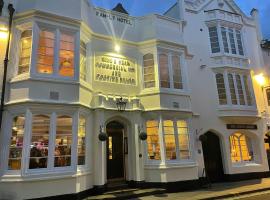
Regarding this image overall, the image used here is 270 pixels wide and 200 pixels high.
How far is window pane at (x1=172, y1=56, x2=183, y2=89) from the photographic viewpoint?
1262 centimetres

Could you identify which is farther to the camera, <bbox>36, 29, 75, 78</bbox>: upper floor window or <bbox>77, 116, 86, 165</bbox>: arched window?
<bbox>77, 116, 86, 165</bbox>: arched window

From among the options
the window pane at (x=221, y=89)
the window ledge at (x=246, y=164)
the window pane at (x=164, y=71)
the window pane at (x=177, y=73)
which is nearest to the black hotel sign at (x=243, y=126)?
the window pane at (x=221, y=89)

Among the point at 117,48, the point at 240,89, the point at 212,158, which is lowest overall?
the point at 212,158

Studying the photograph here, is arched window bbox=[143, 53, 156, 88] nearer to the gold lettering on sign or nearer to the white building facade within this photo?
the white building facade

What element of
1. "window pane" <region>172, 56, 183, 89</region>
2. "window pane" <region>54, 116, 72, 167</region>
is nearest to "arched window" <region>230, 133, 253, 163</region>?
"window pane" <region>172, 56, 183, 89</region>

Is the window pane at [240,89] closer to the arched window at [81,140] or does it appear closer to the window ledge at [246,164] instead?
the window ledge at [246,164]

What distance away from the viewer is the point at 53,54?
9.80m

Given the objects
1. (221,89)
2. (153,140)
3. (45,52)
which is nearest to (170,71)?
(153,140)

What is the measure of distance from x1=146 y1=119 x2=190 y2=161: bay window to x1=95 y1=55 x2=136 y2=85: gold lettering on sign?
2451 millimetres

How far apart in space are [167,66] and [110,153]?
5242 millimetres

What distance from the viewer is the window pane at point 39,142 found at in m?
8.64

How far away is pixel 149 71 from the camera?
12.5 m

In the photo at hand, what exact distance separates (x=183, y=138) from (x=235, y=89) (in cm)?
530

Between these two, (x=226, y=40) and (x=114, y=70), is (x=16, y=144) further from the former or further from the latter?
(x=226, y=40)
